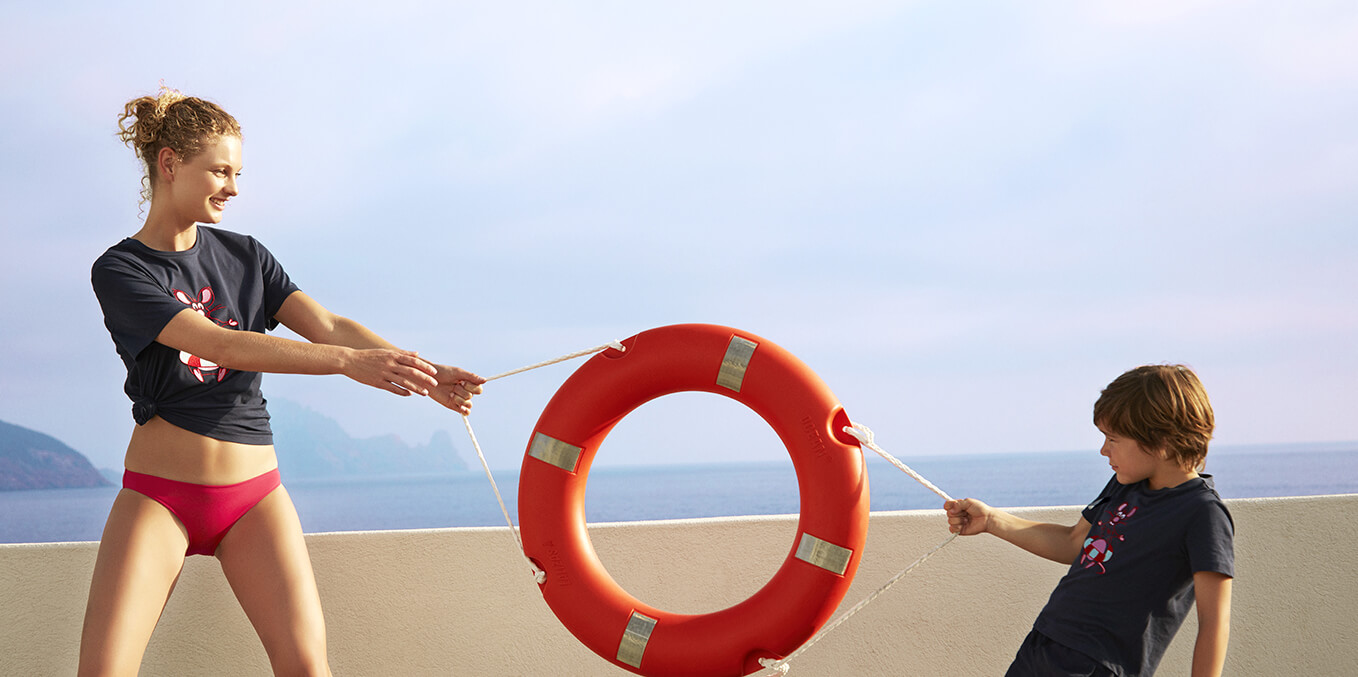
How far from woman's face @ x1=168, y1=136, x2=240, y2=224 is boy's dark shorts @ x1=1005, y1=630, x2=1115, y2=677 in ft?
5.25

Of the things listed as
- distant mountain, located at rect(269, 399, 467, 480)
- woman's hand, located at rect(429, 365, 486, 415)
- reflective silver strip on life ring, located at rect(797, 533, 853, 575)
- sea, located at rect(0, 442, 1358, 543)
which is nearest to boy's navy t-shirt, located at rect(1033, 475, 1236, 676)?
reflective silver strip on life ring, located at rect(797, 533, 853, 575)

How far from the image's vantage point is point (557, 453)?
1772 mm

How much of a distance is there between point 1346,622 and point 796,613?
1.48 m

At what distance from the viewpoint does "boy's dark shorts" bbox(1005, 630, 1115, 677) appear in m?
1.49

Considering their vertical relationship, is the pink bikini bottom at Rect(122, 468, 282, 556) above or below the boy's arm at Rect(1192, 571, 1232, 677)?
below

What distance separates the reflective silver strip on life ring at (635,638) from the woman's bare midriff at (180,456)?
751 millimetres

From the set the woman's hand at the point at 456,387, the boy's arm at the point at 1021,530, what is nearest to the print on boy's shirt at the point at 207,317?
the woman's hand at the point at 456,387

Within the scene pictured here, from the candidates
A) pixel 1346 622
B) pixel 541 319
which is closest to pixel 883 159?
pixel 541 319

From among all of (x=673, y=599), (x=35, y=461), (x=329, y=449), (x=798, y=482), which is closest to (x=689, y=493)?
(x=329, y=449)

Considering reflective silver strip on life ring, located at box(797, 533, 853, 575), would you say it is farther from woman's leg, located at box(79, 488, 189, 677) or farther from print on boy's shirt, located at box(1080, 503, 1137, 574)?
woman's leg, located at box(79, 488, 189, 677)

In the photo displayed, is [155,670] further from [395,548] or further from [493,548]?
[493,548]

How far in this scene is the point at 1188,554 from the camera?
1451 millimetres

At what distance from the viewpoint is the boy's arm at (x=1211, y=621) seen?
4.50ft

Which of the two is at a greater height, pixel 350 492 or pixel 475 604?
pixel 475 604
